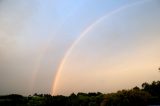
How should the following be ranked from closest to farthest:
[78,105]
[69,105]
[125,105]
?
[125,105]
[78,105]
[69,105]

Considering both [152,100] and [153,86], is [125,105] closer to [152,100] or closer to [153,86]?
[152,100]

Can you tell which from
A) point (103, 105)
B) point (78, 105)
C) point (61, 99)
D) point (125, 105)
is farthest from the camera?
point (61, 99)

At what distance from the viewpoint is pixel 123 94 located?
34719 mm

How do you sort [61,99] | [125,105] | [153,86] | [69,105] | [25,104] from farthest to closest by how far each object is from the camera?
[25,104], [61,99], [69,105], [153,86], [125,105]

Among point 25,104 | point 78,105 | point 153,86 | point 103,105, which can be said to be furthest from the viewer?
point 25,104

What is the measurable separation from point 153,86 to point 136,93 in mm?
18657

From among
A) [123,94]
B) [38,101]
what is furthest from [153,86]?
[38,101]

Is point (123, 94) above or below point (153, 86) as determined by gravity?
below

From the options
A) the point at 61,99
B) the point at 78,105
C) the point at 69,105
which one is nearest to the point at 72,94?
the point at 61,99

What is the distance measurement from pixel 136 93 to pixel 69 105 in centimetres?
2846

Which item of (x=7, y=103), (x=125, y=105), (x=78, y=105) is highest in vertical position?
(x=7, y=103)

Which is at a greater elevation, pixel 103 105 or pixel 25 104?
pixel 25 104

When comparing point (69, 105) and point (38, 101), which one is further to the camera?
point (38, 101)

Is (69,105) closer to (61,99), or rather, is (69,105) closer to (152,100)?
(61,99)
